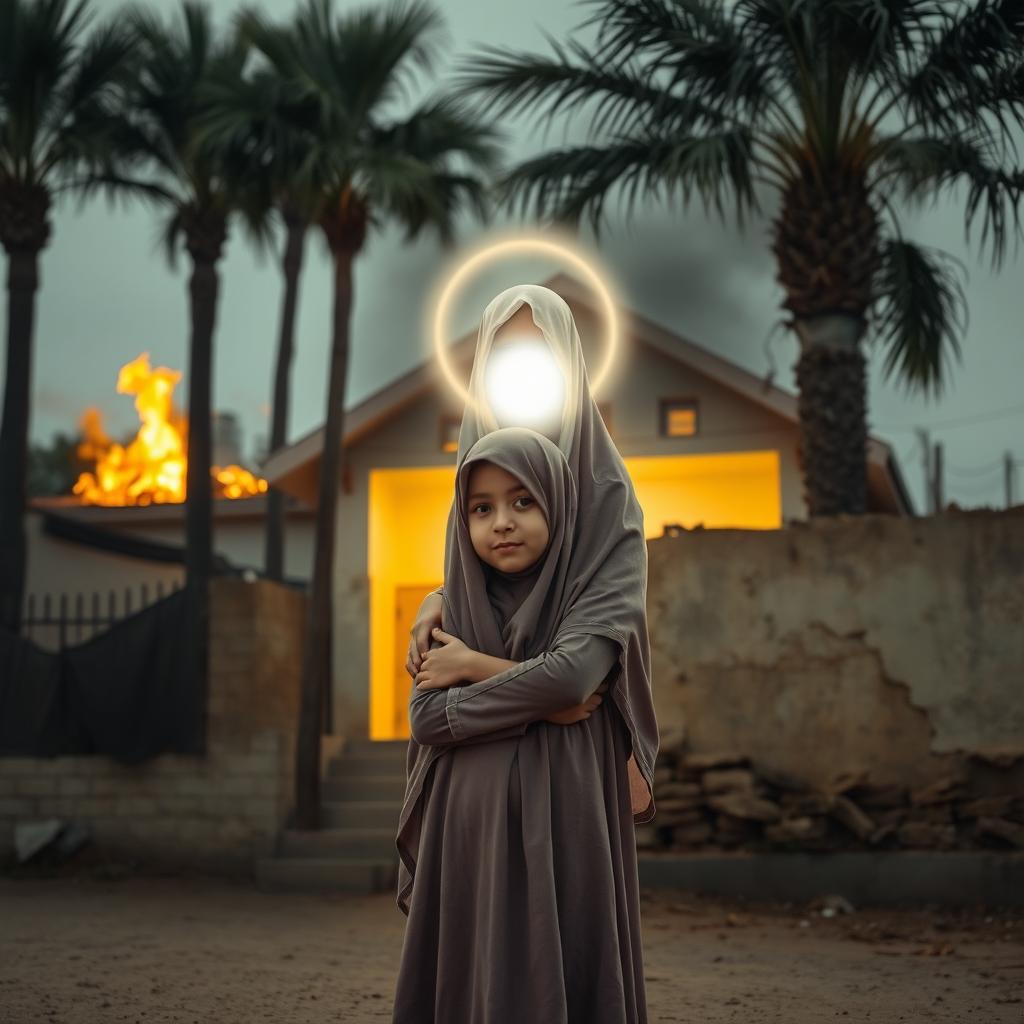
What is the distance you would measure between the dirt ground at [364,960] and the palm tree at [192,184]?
6.78 m

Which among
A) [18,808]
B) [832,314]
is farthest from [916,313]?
[18,808]

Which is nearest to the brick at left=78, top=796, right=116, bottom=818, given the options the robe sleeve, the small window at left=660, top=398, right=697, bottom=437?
the small window at left=660, top=398, right=697, bottom=437

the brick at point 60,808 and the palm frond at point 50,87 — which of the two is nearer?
the brick at point 60,808

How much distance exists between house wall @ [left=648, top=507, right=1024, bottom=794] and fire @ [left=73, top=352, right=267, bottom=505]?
14767mm

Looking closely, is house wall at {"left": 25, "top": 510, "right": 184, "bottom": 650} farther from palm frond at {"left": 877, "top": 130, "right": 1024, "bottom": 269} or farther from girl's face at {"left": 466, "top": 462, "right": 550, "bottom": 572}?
girl's face at {"left": 466, "top": 462, "right": 550, "bottom": 572}

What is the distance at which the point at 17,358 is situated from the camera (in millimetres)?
17234

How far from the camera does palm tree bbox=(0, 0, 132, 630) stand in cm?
1684

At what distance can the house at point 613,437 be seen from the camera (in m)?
17.8

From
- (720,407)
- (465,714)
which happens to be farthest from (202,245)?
(465,714)

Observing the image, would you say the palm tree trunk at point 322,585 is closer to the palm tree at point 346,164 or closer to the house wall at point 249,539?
the palm tree at point 346,164

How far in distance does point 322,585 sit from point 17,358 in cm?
582

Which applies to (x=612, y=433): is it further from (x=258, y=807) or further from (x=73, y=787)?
(x=73, y=787)

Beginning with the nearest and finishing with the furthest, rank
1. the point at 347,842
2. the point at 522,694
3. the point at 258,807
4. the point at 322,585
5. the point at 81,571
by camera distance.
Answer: the point at 522,694 → the point at 347,842 → the point at 258,807 → the point at 322,585 → the point at 81,571

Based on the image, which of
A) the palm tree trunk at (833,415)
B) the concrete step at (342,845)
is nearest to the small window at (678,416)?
the palm tree trunk at (833,415)
